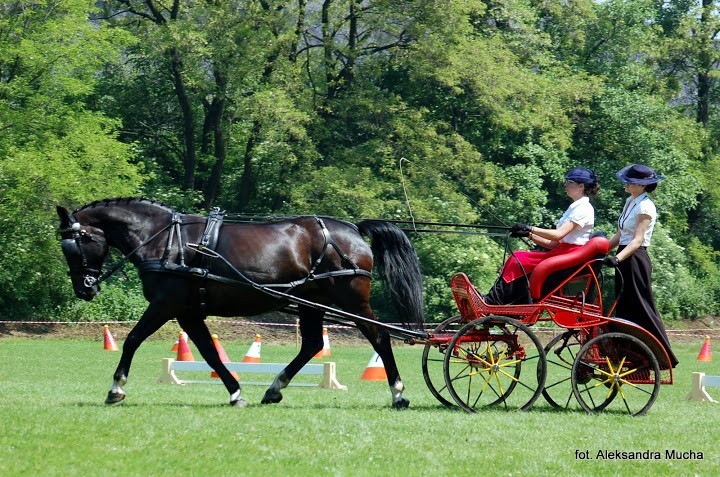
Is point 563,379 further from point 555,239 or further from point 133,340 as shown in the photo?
point 133,340

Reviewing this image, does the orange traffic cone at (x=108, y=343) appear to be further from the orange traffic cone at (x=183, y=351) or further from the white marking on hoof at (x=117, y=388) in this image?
the white marking on hoof at (x=117, y=388)

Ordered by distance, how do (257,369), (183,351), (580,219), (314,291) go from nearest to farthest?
(580,219), (314,291), (257,369), (183,351)

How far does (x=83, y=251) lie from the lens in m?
10.4

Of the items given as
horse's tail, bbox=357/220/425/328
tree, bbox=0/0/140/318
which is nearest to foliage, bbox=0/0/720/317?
tree, bbox=0/0/140/318

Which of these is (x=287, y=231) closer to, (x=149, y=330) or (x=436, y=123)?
(x=149, y=330)

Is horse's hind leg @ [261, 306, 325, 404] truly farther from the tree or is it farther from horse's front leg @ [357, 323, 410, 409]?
the tree

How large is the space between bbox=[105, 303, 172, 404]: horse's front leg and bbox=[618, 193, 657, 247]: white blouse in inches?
177

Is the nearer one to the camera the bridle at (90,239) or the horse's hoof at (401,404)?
the bridle at (90,239)

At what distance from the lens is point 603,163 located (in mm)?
36719

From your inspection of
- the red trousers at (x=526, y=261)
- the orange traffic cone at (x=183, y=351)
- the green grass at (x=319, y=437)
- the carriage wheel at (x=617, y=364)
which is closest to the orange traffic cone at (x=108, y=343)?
the orange traffic cone at (x=183, y=351)

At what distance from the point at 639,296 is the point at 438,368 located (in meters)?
9.80

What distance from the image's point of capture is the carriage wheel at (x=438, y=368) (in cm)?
1054

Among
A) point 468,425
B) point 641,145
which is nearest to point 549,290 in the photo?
point 468,425

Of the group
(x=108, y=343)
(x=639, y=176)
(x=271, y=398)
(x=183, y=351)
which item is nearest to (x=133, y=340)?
(x=271, y=398)
